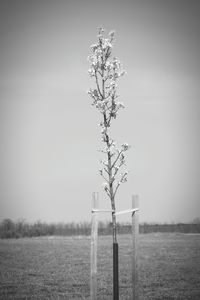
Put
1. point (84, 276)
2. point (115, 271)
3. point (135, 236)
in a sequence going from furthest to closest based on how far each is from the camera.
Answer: point (84, 276)
point (135, 236)
point (115, 271)

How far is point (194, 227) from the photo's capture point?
56750 mm

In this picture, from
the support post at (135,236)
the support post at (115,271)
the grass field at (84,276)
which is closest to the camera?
the support post at (115,271)

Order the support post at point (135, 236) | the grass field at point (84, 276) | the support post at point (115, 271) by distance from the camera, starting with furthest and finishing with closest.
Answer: the grass field at point (84, 276) → the support post at point (135, 236) → the support post at point (115, 271)

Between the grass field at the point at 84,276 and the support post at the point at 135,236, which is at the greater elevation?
the support post at the point at 135,236

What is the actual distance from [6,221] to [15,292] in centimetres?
4319

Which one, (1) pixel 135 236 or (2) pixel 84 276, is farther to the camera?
(2) pixel 84 276

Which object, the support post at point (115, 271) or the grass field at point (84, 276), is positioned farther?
the grass field at point (84, 276)

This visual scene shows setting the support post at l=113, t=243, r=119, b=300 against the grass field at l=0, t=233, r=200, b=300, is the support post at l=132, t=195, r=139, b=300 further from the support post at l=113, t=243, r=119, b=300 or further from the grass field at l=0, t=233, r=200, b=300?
the grass field at l=0, t=233, r=200, b=300

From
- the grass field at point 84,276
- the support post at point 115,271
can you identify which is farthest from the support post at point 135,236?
the grass field at point 84,276

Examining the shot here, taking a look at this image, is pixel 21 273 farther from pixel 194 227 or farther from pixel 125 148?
pixel 194 227

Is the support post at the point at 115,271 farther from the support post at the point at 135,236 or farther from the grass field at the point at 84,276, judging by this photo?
the grass field at the point at 84,276

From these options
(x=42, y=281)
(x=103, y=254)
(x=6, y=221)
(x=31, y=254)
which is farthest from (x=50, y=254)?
(x=6, y=221)

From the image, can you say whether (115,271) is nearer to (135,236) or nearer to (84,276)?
(135,236)

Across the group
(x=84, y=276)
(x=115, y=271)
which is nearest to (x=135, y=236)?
(x=115, y=271)
